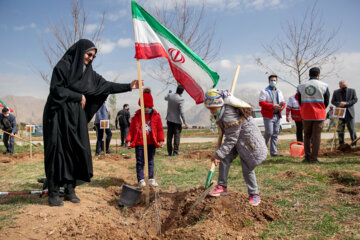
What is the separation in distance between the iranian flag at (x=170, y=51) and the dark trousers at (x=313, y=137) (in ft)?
10.9

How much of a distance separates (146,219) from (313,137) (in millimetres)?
4482

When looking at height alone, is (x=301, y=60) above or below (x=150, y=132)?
above

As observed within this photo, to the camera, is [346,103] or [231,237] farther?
[346,103]

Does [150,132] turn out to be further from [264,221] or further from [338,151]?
[338,151]

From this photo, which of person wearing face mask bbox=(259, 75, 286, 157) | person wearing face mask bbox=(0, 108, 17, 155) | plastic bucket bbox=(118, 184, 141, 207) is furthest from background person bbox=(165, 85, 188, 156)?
person wearing face mask bbox=(0, 108, 17, 155)

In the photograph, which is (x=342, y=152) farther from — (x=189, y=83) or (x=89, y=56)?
(x=89, y=56)

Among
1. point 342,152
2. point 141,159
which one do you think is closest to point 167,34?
point 141,159

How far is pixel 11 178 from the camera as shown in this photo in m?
6.29

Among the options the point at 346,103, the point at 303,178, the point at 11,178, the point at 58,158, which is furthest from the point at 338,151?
the point at 11,178

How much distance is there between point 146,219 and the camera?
3.86m

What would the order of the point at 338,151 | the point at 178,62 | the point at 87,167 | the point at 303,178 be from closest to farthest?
1. the point at 87,167
2. the point at 178,62
3. the point at 303,178
4. the point at 338,151

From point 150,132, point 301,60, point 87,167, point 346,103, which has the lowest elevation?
point 87,167

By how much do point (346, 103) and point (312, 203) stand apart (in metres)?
6.15

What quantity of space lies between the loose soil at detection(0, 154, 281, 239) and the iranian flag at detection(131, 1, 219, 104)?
1.68m
